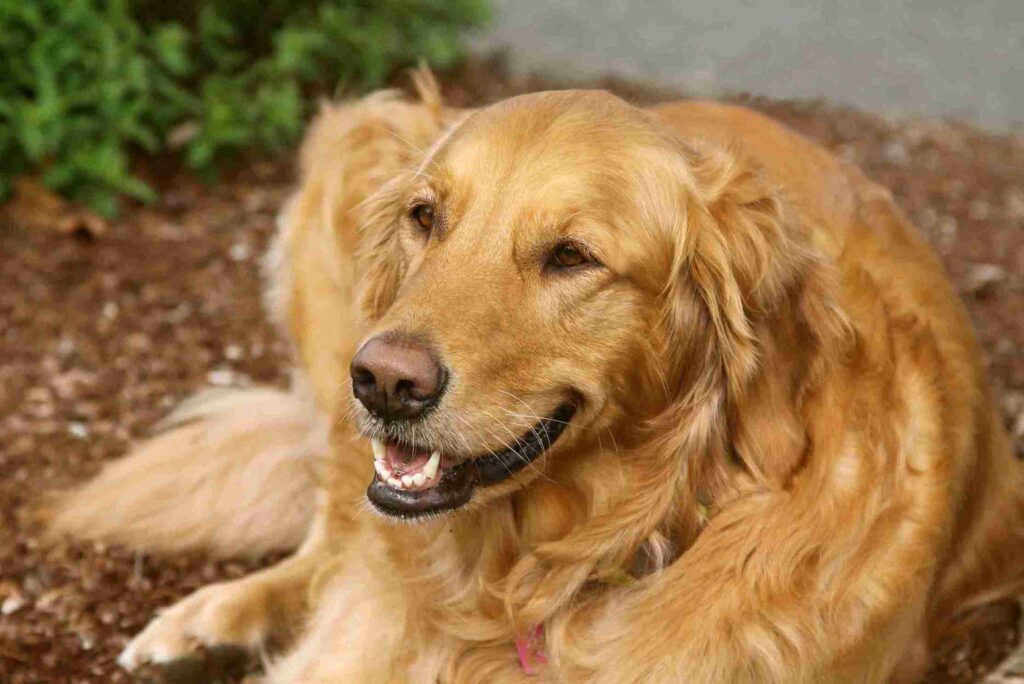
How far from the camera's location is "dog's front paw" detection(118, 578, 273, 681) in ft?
11.6

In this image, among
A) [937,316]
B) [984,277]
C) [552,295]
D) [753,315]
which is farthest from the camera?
[984,277]

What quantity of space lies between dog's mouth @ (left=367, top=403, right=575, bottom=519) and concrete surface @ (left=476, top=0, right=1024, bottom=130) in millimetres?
4391

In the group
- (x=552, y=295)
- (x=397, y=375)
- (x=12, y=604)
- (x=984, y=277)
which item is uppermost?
(x=552, y=295)

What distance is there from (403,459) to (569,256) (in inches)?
20.8

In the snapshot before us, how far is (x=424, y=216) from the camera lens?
9.78 ft

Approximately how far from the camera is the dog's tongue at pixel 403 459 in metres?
2.77

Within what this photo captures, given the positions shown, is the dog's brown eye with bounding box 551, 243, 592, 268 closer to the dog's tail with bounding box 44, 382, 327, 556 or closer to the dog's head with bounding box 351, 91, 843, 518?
the dog's head with bounding box 351, 91, 843, 518

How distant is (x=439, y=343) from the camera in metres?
2.58

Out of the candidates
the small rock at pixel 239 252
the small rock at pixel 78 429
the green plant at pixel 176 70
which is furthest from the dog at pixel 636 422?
the green plant at pixel 176 70

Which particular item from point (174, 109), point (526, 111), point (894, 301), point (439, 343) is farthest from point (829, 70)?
point (439, 343)

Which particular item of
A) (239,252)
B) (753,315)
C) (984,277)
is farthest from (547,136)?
(984,277)

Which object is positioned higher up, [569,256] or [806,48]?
[569,256]

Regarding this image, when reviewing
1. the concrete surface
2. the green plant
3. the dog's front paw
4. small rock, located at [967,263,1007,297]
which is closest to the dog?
the dog's front paw

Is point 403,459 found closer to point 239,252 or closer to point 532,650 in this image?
point 532,650
